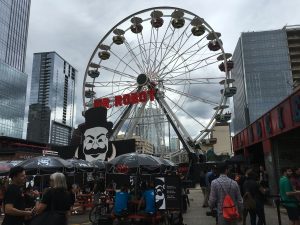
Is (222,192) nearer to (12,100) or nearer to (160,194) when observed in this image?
(160,194)

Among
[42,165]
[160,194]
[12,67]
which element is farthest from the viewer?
[12,67]

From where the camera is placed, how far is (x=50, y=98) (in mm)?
181250

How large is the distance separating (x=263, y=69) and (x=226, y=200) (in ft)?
339

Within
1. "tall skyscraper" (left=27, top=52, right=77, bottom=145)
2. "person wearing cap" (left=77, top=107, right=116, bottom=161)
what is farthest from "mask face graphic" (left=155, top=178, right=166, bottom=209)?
"tall skyscraper" (left=27, top=52, right=77, bottom=145)

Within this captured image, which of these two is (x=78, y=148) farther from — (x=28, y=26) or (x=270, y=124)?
(x=28, y=26)

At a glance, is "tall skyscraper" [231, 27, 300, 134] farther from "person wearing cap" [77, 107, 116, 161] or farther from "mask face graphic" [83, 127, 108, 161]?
"mask face graphic" [83, 127, 108, 161]

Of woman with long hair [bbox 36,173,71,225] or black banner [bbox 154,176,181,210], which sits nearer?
woman with long hair [bbox 36,173,71,225]

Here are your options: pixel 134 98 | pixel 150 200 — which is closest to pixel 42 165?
pixel 150 200

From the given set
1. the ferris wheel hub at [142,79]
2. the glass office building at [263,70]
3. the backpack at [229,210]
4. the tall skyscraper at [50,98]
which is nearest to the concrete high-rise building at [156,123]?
the ferris wheel hub at [142,79]

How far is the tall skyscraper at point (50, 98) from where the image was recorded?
16900 cm

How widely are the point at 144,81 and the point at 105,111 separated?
4.27 m

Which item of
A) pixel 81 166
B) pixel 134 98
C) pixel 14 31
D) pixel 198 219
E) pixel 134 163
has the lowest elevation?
pixel 198 219

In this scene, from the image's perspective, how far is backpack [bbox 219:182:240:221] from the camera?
5.88 m

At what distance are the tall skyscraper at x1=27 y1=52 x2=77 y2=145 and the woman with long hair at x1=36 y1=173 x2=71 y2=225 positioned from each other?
168 m
